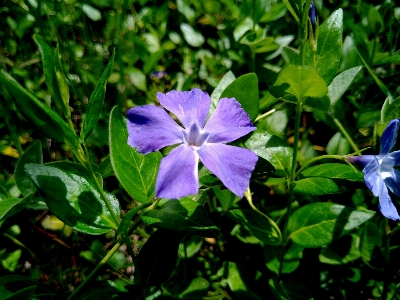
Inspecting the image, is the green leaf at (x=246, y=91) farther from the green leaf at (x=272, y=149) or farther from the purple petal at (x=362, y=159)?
the purple petal at (x=362, y=159)

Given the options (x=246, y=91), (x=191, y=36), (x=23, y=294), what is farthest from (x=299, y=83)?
(x=191, y=36)

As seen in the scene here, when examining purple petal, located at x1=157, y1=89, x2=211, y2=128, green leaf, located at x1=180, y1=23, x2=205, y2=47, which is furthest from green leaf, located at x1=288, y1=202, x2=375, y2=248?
green leaf, located at x1=180, y1=23, x2=205, y2=47

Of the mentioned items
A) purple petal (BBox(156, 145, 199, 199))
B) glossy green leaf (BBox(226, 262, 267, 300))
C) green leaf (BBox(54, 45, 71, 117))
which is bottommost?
glossy green leaf (BBox(226, 262, 267, 300))

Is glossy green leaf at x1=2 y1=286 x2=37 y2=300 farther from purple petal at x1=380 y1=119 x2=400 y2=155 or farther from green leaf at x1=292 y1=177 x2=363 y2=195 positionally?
purple petal at x1=380 y1=119 x2=400 y2=155

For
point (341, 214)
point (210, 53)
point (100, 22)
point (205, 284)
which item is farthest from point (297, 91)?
point (100, 22)

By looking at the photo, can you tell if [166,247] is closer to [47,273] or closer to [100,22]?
[47,273]
